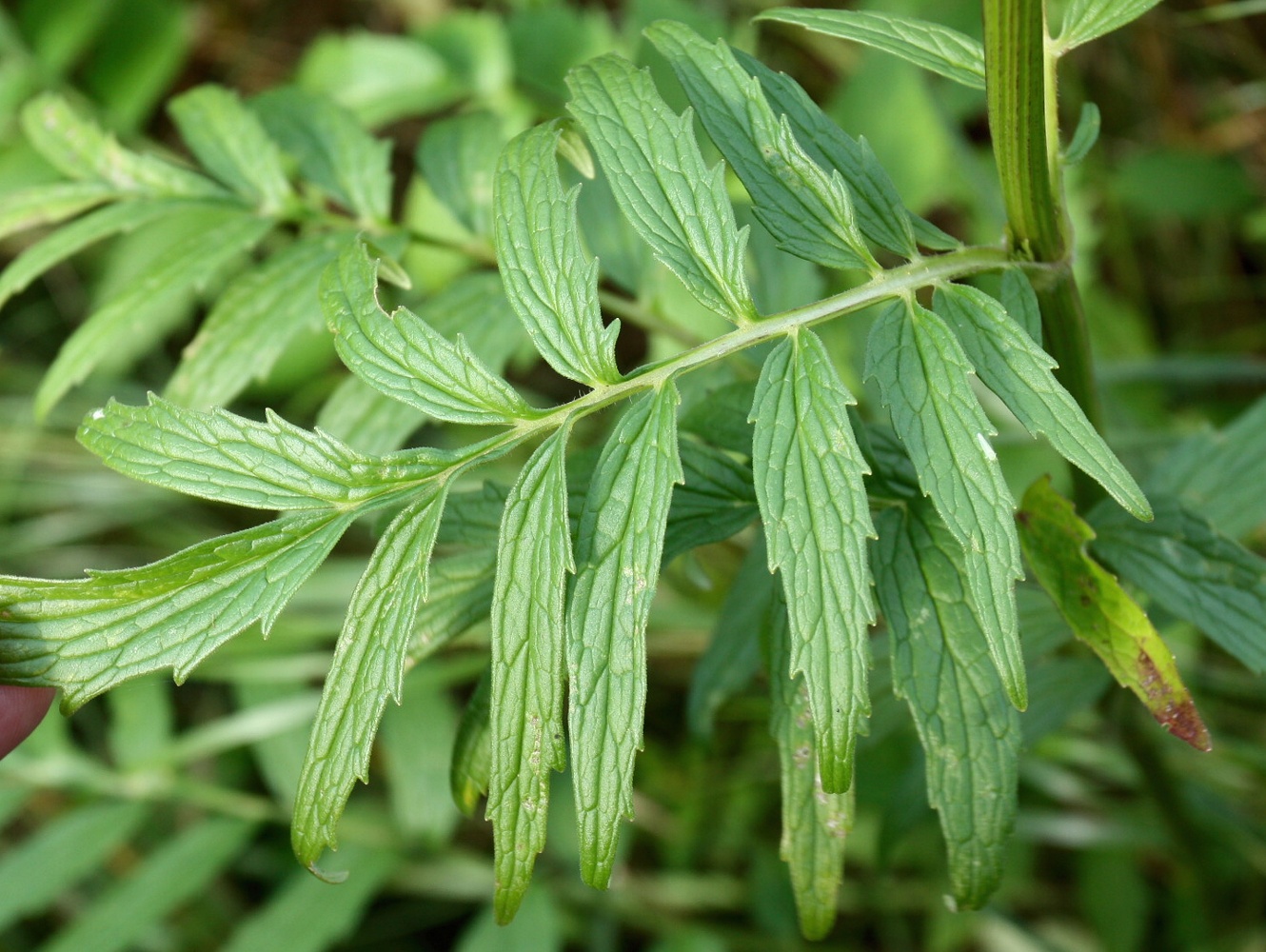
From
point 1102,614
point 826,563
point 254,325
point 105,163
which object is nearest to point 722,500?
point 826,563

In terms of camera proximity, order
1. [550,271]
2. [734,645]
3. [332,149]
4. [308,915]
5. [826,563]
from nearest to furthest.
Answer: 1. [826,563]
2. [550,271]
3. [734,645]
4. [332,149]
5. [308,915]

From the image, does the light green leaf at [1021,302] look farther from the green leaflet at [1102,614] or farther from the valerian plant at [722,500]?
the green leaflet at [1102,614]

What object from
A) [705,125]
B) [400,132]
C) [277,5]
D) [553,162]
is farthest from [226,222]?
[277,5]

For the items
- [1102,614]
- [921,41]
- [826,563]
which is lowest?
[1102,614]

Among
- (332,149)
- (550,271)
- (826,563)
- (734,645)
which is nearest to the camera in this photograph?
(826,563)

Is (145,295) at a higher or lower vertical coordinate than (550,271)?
lower

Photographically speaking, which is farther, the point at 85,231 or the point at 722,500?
the point at 85,231

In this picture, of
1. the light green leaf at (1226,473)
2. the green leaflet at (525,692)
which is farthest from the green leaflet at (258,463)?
the light green leaf at (1226,473)

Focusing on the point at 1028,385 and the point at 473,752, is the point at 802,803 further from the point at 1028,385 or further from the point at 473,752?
the point at 1028,385
